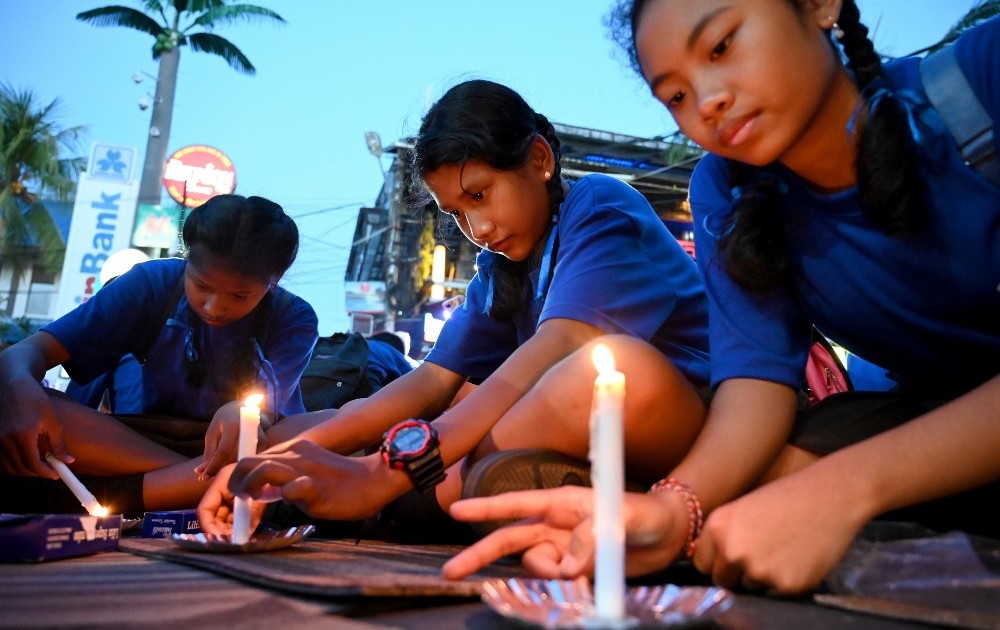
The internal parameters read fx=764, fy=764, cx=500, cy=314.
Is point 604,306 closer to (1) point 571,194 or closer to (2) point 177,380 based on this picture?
(1) point 571,194

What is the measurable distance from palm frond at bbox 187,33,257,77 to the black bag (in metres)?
13.2

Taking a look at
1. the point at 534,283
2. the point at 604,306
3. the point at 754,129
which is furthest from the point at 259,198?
the point at 754,129

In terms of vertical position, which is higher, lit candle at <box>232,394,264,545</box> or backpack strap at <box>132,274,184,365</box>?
backpack strap at <box>132,274,184,365</box>

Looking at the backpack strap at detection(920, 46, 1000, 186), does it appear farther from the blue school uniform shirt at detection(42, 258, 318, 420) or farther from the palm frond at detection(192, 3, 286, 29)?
the palm frond at detection(192, 3, 286, 29)

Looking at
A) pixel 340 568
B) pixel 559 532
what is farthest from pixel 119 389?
pixel 559 532

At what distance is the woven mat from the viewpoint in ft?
2.88

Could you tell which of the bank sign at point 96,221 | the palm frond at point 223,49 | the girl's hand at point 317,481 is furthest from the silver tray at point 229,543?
the palm frond at point 223,49

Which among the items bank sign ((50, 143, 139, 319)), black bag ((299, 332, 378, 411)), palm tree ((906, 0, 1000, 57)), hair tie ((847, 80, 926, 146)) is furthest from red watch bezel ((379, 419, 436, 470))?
bank sign ((50, 143, 139, 319))

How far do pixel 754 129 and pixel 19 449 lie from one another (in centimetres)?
202

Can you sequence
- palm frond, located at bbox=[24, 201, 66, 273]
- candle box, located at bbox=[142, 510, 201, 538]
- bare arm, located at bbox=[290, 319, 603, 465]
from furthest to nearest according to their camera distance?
palm frond, located at bbox=[24, 201, 66, 273], candle box, located at bbox=[142, 510, 201, 538], bare arm, located at bbox=[290, 319, 603, 465]

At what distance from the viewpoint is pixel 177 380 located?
105 inches

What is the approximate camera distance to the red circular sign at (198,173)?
539 inches

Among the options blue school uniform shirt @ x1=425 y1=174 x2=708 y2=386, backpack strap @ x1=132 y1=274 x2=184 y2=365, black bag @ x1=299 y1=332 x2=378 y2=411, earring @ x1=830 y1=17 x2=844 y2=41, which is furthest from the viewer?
black bag @ x1=299 y1=332 x2=378 y2=411

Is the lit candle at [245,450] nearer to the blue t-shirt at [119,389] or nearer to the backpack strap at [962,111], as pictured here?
the backpack strap at [962,111]
